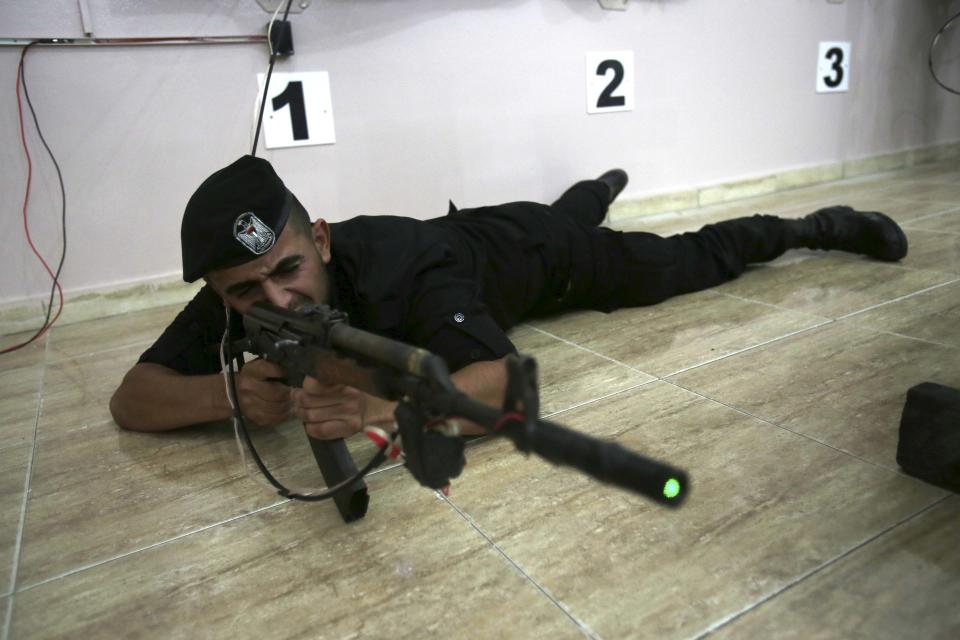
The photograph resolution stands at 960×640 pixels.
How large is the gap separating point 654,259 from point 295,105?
1.08 metres

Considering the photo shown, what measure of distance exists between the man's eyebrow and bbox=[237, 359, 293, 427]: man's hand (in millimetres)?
97

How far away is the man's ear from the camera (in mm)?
1013

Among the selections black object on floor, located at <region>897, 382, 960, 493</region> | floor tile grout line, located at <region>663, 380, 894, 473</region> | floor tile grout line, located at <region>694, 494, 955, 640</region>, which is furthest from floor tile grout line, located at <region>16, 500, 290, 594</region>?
black object on floor, located at <region>897, 382, 960, 493</region>

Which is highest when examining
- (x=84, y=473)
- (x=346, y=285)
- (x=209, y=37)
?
(x=209, y=37)

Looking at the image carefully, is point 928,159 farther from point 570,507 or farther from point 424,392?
point 424,392

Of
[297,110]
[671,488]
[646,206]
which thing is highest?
[297,110]

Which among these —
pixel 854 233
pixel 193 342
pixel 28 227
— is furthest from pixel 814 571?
pixel 28 227

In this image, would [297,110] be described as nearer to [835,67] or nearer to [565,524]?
[565,524]

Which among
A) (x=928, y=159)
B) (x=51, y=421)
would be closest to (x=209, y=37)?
(x=51, y=421)

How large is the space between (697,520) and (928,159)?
137 inches

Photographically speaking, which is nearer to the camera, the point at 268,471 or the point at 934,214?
the point at 268,471

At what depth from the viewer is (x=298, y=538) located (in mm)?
808

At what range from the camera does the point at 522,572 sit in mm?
715

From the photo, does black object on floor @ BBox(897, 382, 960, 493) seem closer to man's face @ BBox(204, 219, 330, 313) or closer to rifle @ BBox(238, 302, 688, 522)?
rifle @ BBox(238, 302, 688, 522)
